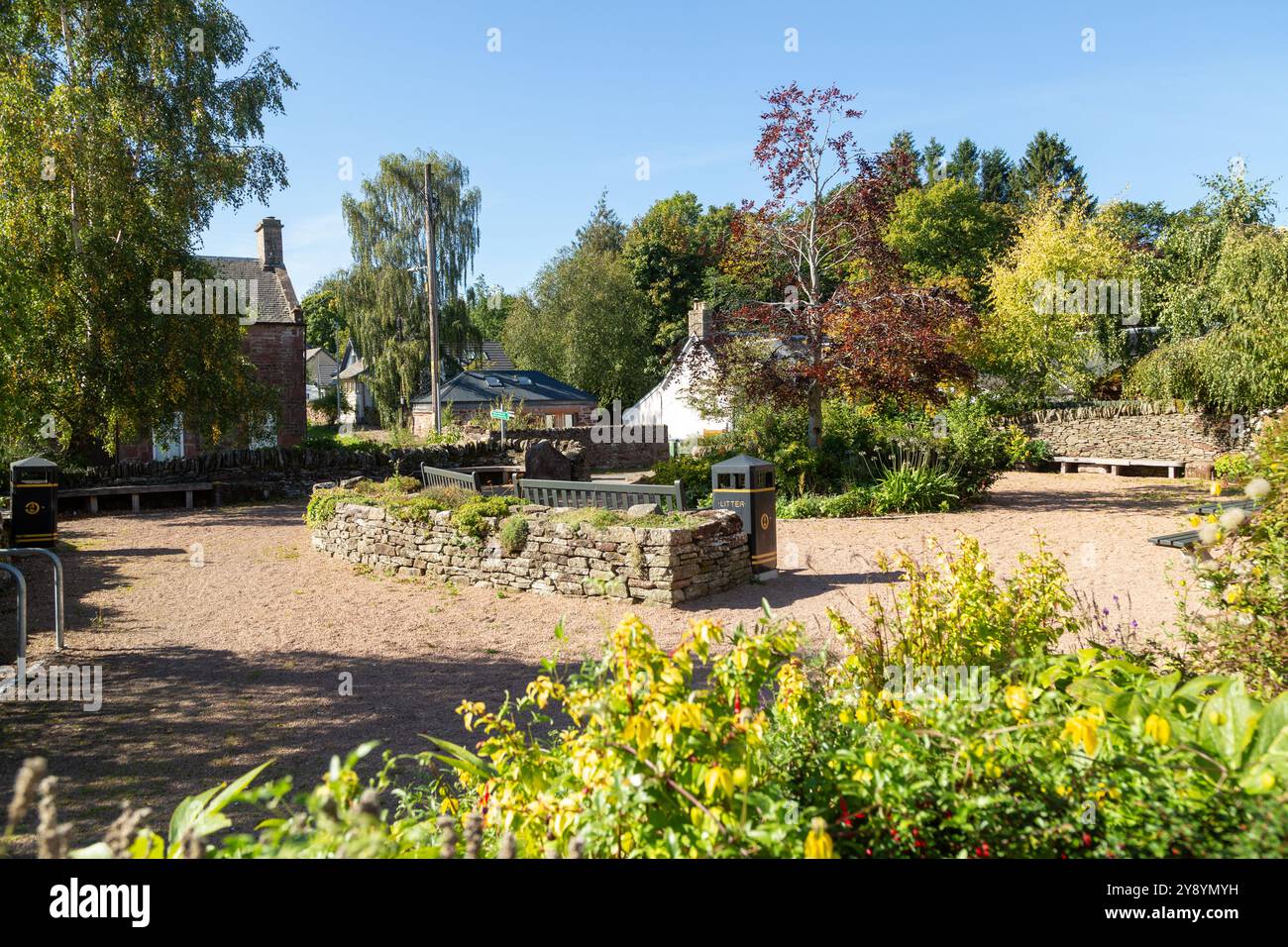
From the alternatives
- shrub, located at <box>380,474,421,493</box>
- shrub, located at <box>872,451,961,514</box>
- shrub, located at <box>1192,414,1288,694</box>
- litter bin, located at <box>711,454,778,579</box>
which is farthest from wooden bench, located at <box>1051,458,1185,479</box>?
shrub, located at <box>1192,414,1288,694</box>

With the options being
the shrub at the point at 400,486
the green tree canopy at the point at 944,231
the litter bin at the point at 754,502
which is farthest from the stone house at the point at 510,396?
the litter bin at the point at 754,502

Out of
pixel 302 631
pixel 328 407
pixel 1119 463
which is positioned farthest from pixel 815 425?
pixel 328 407

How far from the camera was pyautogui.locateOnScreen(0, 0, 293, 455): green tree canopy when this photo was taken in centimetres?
1667

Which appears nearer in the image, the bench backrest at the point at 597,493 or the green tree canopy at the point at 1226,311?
the bench backrest at the point at 597,493

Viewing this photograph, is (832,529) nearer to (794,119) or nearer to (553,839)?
(794,119)

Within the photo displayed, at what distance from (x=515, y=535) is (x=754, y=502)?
2.80m

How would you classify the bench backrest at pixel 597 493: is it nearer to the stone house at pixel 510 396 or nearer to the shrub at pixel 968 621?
the shrub at pixel 968 621

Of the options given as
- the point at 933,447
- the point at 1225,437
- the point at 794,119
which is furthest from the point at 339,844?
the point at 1225,437

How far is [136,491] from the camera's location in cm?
1784

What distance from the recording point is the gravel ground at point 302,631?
514 centimetres

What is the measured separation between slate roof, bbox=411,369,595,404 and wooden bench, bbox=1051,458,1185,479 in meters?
21.7

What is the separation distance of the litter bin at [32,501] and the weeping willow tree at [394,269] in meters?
25.8

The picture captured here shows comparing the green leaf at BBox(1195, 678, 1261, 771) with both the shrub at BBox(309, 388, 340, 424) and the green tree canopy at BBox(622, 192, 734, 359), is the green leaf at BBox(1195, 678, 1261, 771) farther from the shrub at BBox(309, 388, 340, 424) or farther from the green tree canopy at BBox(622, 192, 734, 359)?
the shrub at BBox(309, 388, 340, 424)

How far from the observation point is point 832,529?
13.5 metres
